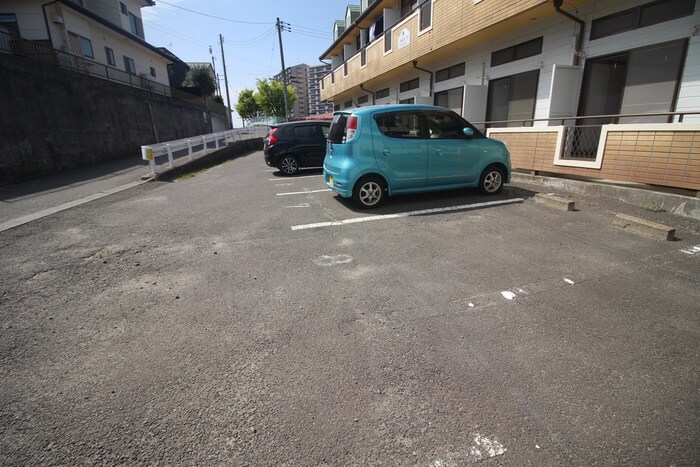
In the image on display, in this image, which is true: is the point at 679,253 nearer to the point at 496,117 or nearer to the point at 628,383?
the point at 628,383

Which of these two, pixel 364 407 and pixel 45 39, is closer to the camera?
pixel 364 407

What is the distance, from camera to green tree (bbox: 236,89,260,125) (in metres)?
63.4

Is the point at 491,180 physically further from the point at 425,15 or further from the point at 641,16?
the point at 425,15

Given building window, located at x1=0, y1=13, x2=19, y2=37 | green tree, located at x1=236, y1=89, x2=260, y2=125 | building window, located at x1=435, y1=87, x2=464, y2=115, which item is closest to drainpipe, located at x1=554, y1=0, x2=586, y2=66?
building window, located at x1=435, y1=87, x2=464, y2=115

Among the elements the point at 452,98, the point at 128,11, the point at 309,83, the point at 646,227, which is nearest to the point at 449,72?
the point at 452,98

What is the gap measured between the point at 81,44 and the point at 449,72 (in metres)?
20.1

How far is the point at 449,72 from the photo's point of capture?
41.6 feet

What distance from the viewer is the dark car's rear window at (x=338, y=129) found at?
Result: 5980 mm

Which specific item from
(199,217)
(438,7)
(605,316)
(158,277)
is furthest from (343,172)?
(438,7)

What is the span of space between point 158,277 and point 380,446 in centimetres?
312

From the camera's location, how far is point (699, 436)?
→ 1.71 meters

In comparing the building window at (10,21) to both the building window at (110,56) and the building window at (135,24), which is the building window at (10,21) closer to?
the building window at (110,56)

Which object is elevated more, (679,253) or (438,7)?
(438,7)

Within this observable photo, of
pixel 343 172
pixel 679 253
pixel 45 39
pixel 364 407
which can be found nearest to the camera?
pixel 364 407
